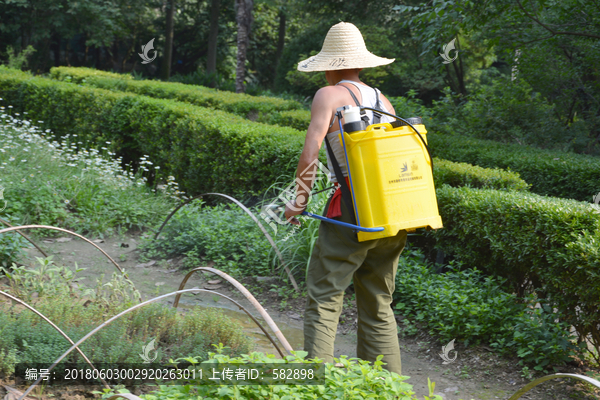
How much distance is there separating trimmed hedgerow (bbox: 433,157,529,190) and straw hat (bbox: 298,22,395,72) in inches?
99.9

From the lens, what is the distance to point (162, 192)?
7496mm

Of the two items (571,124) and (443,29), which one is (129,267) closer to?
(443,29)

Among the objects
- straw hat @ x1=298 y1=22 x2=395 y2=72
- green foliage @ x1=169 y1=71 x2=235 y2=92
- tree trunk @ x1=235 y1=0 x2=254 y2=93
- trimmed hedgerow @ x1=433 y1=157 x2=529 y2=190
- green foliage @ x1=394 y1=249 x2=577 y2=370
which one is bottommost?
green foliage @ x1=394 y1=249 x2=577 y2=370

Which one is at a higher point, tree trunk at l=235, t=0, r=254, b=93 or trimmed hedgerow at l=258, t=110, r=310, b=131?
tree trunk at l=235, t=0, r=254, b=93

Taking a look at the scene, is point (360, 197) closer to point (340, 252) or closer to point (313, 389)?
point (340, 252)

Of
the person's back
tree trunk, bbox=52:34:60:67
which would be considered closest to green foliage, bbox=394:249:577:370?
the person's back

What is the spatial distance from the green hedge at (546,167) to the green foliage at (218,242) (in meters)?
3.87

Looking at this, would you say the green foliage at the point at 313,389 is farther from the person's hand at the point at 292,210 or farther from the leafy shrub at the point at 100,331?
the leafy shrub at the point at 100,331

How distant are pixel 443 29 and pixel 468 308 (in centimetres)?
465

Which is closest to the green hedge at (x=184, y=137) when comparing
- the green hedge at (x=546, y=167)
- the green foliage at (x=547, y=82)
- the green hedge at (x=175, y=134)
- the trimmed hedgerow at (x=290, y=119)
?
the green hedge at (x=175, y=134)

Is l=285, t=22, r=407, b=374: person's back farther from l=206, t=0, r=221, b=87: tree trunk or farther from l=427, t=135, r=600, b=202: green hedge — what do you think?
l=206, t=0, r=221, b=87: tree trunk

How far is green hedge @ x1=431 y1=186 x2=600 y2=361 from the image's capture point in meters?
3.35

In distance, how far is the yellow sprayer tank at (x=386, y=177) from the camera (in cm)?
254

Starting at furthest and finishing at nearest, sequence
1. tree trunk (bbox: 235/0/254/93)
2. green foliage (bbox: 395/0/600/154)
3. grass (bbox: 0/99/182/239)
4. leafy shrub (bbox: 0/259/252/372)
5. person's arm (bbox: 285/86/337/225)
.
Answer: tree trunk (bbox: 235/0/254/93)
green foliage (bbox: 395/0/600/154)
grass (bbox: 0/99/182/239)
leafy shrub (bbox: 0/259/252/372)
person's arm (bbox: 285/86/337/225)
